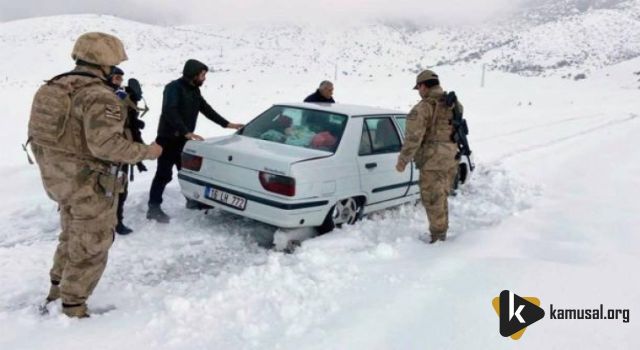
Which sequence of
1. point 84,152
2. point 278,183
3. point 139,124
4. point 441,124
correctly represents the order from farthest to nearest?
point 441,124 < point 278,183 < point 139,124 < point 84,152

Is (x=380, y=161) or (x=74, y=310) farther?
(x=380, y=161)

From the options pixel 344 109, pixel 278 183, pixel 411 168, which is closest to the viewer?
pixel 278 183

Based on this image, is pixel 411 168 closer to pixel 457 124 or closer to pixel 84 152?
pixel 457 124

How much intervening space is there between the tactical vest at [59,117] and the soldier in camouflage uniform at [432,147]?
2.80 meters

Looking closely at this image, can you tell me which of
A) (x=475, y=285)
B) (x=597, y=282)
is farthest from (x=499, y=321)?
(x=597, y=282)

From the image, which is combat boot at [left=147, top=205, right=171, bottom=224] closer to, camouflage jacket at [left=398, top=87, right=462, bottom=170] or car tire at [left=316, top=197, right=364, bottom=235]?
car tire at [left=316, top=197, right=364, bottom=235]

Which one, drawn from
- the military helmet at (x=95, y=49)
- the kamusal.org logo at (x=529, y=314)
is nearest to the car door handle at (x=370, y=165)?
the kamusal.org logo at (x=529, y=314)

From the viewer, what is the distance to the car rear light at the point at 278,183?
4407 mm

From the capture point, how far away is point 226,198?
480cm

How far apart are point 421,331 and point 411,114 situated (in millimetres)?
2257

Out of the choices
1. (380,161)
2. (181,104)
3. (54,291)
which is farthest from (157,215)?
(380,161)

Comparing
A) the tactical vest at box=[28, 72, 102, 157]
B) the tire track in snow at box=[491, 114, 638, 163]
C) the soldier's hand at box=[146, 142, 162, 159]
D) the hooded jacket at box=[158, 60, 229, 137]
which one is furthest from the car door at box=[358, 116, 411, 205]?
the tire track in snow at box=[491, 114, 638, 163]

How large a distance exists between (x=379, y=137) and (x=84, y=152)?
130 inches

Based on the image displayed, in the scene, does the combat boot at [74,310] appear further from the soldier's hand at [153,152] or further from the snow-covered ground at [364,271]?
the soldier's hand at [153,152]
